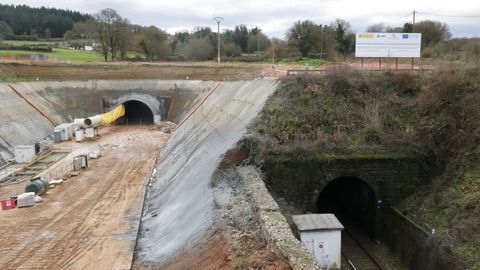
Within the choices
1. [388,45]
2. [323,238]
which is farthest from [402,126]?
[323,238]

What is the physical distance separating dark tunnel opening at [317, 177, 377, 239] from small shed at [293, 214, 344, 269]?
503 centimetres

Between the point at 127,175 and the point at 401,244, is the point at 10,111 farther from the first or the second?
the point at 401,244

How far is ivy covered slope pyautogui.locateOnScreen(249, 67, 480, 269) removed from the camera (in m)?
16.6

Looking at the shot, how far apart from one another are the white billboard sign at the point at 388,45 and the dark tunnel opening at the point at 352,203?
902cm

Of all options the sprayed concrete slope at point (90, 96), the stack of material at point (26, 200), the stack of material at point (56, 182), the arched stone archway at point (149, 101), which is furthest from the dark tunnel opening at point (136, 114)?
the stack of material at point (26, 200)

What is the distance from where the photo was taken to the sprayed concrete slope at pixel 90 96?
4144cm

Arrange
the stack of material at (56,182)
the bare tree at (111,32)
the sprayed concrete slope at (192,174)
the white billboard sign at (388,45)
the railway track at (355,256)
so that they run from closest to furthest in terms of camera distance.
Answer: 1. the sprayed concrete slope at (192,174)
2. the railway track at (355,256)
3. the white billboard sign at (388,45)
4. the stack of material at (56,182)
5. the bare tree at (111,32)

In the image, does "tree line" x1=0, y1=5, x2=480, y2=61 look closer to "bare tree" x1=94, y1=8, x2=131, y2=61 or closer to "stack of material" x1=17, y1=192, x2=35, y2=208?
"bare tree" x1=94, y1=8, x2=131, y2=61

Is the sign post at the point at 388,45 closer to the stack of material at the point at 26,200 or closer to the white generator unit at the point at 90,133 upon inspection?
the stack of material at the point at 26,200

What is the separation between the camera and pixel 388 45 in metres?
26.5

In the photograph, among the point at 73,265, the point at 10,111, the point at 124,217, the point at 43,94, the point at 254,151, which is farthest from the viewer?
the point at 43,94

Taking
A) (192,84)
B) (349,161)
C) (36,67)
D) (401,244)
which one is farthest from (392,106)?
(36,67)

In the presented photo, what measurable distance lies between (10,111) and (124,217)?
74.6 feet

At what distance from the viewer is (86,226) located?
20156 millimetres
